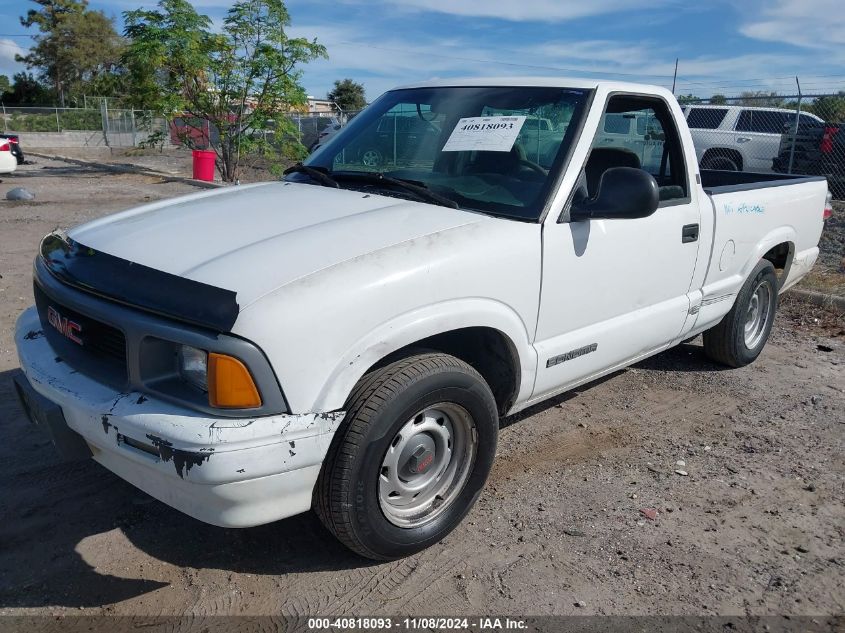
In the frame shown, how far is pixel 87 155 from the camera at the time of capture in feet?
100

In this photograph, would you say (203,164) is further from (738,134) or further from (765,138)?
(765,138)

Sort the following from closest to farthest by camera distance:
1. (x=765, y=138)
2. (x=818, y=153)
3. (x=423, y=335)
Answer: (x=423, y=335) → (x=818, y=153) → (x=765, y=138)

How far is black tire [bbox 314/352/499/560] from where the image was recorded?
8.11 feet

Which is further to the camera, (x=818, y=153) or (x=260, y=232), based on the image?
(x=818, y=153)

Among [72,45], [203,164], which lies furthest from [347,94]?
[203,164]

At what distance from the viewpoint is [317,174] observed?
147 inches

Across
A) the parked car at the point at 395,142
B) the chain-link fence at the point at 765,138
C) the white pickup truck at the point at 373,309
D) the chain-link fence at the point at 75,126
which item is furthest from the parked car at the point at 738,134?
the chain-link fence at the point at 75,126

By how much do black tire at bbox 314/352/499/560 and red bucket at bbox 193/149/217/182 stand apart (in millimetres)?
15414

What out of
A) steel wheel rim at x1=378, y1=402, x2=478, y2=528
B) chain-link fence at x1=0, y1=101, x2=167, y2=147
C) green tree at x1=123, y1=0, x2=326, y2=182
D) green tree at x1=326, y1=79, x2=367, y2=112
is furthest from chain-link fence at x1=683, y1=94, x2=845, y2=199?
green tree at x1=326, y1=79, x2=367, y2=112

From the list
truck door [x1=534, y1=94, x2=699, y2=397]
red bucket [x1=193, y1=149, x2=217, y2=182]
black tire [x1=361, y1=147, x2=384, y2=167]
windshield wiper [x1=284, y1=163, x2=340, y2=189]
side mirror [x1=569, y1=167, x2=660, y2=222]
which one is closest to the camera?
side mirror [x1=569, y1=167, x2=660, y2=222]

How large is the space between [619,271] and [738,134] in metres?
13.5

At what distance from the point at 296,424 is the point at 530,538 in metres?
1.30

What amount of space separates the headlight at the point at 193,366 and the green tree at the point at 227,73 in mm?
14627

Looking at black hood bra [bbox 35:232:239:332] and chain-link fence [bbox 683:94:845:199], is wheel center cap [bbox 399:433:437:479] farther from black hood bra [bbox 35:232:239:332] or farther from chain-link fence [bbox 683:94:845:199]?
chain-link fence [bbox 683:94:845:199]
